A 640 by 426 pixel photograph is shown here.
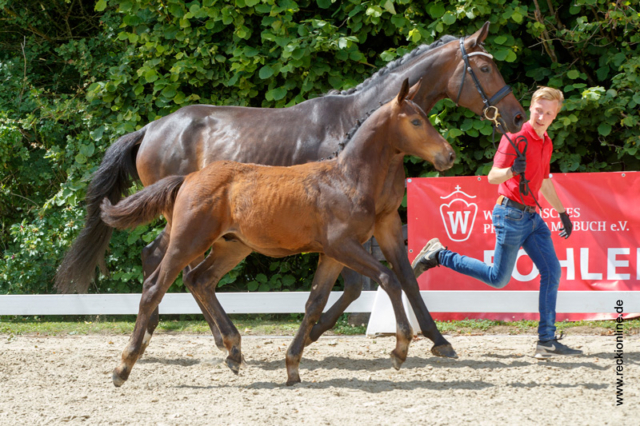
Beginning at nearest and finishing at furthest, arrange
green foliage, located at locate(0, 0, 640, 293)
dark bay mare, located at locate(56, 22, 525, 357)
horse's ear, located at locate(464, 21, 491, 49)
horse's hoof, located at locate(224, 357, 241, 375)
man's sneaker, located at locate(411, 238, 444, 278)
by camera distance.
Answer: horse's hoof, located at locate(224, 357, 241, 375) < dark bay mare, located at locate(56, 22, 525, 357) < horse's ear, located at locate(464, 21, 491, 49) < man's sneaker, located at locate(411, 238, 444, 278) < green foliage, located at locate(0, 0, 640, 293)

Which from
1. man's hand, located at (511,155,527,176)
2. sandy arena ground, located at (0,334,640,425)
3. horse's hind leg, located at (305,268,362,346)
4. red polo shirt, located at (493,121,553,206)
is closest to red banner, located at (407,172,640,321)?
sandy arena ground, located at (0,334,640,425)

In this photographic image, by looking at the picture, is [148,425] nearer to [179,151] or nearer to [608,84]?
[179,151]

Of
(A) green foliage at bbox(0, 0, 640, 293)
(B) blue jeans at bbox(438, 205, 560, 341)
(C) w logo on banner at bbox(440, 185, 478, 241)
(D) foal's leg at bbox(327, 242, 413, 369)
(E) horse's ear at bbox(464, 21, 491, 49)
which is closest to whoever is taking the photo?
(D) foal's leg at bbox(327, 242, 413, 369)

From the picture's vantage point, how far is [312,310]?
4.53 metres

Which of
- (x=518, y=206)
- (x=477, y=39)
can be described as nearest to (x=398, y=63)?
(x=477, y=39)

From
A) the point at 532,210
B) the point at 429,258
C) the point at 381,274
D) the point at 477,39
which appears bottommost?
the point at 381,274

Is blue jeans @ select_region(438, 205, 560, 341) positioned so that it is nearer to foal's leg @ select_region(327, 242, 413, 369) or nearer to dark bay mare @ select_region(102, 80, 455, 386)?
dark bay mare @ select_region(102, 80, 455, 386)

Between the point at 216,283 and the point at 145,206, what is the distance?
739 millimetres

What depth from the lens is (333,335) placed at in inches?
265

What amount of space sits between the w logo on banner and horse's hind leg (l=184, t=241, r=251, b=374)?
2432 mm

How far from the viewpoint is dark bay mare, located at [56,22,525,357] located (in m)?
5.16

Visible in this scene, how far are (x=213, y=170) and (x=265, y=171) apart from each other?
35 centimetres

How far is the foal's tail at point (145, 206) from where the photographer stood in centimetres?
473

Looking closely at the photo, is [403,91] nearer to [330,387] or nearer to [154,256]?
[330,387]
